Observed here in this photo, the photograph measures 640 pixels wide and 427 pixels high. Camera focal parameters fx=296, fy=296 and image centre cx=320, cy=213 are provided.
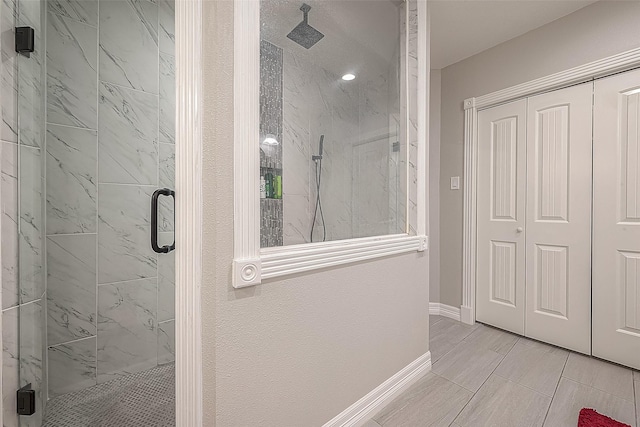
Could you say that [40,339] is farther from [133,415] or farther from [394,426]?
[394,426]

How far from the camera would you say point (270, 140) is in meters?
1.19

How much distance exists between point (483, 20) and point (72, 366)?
3698 millimetres

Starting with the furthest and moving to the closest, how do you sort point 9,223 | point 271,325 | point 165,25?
point 165,25
point 9,223
point 271,325

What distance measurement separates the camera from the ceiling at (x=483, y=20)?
84.7 inches

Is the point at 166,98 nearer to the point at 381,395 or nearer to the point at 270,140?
the point at 270,140

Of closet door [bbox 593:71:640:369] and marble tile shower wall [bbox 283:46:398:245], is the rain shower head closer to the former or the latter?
marble tile shower wall [bbox 283:46:398:245]

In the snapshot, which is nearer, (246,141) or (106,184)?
(246,141)

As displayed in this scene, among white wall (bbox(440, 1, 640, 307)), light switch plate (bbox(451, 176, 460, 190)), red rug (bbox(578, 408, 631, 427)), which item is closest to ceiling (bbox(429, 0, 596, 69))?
white wall (bbox(440, 1, 640, 307))

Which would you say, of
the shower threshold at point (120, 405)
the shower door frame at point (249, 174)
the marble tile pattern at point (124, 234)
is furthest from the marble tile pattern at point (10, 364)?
the shower door frame at point (249, 174)

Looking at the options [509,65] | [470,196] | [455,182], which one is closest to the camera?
[509,65]

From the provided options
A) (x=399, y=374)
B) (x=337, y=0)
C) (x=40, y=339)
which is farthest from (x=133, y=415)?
(x=337, y=0)

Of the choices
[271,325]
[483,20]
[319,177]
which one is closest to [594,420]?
[271,325]

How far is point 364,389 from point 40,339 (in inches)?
62.6

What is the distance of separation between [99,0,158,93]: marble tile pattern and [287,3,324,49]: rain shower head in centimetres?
118
